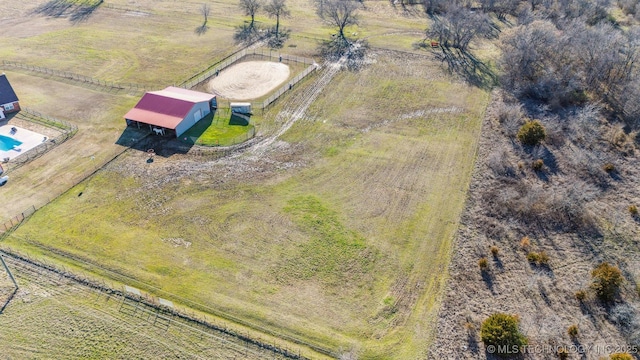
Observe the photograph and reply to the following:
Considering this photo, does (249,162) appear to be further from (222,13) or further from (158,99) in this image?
(222,13)

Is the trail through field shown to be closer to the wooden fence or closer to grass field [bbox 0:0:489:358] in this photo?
grass field [bbox 0:0:489:358]

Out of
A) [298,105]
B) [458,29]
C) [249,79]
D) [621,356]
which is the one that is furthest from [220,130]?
[458,29]

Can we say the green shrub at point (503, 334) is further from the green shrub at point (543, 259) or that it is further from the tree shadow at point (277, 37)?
the tree shadow at point (277, 37)

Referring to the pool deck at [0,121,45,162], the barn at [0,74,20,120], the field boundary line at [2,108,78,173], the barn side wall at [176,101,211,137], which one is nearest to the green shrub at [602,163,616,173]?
the barn side wall at [176,101,211,137]

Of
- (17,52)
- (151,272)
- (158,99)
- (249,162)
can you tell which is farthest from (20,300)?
(17,52)

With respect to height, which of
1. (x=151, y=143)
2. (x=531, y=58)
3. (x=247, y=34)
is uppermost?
(x=531, y=58)

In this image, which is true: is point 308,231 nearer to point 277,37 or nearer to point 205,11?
point 277,37
